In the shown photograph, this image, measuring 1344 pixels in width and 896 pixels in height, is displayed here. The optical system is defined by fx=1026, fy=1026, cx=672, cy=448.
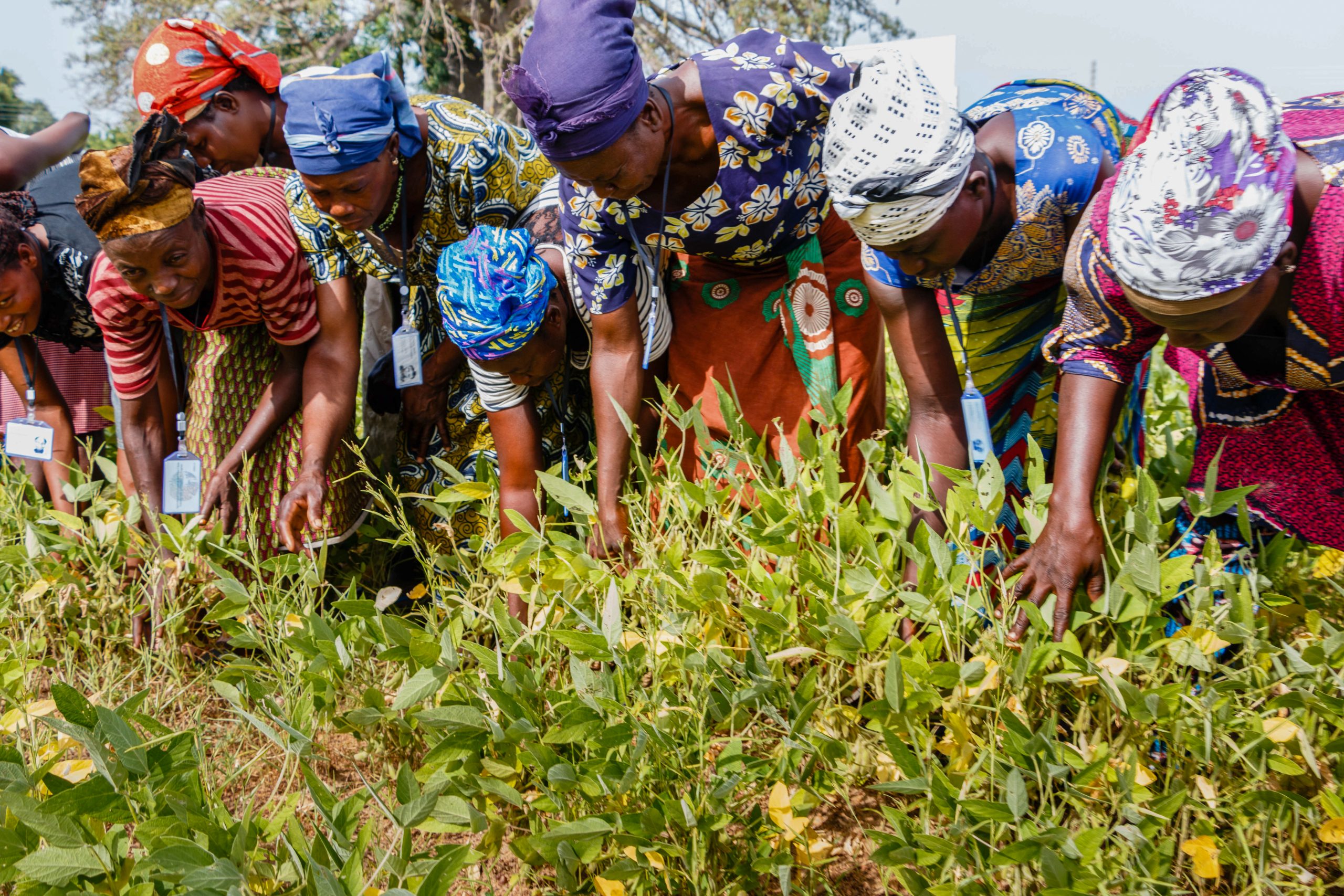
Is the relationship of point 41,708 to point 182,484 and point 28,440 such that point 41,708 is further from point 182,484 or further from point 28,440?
point 28,440

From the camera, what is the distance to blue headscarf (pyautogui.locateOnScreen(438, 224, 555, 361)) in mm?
2281

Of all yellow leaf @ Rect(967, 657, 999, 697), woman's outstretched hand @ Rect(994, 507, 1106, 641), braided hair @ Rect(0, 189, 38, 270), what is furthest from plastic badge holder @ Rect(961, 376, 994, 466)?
braided hair @ Rect(0, 189, 38, 270)

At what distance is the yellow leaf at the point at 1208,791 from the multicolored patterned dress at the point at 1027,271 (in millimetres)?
873

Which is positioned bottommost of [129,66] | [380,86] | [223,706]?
[129,66]

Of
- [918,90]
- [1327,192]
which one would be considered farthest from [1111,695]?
[918,90]

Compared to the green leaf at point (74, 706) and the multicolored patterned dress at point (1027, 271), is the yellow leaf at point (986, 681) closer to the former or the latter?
the multicolored patterned dress at point (1027, 271)

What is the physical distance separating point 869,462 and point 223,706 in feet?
5.53

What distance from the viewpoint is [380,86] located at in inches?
95.3

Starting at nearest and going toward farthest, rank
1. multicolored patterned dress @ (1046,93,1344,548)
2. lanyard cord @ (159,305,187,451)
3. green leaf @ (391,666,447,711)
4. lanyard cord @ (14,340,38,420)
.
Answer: multicolored patterned dress @ (1046,93,1344,548), green leaf @ (391,666,447,711), lanyard cord @ (159,305,187,451), lanyard cord @ (14,340,38,420)

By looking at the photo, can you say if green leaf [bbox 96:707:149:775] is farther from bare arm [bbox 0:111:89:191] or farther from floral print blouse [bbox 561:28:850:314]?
bare arm [bbox 0:111:89:191]

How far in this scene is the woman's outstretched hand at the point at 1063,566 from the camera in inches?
60.3

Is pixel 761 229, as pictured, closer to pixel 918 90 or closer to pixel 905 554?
pixel 918 90

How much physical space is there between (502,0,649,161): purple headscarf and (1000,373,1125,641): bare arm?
94cm

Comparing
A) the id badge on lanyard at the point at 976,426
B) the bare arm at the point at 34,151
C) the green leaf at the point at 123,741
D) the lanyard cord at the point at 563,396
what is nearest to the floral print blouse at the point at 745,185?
the lanyard cord at the point at 563,396
